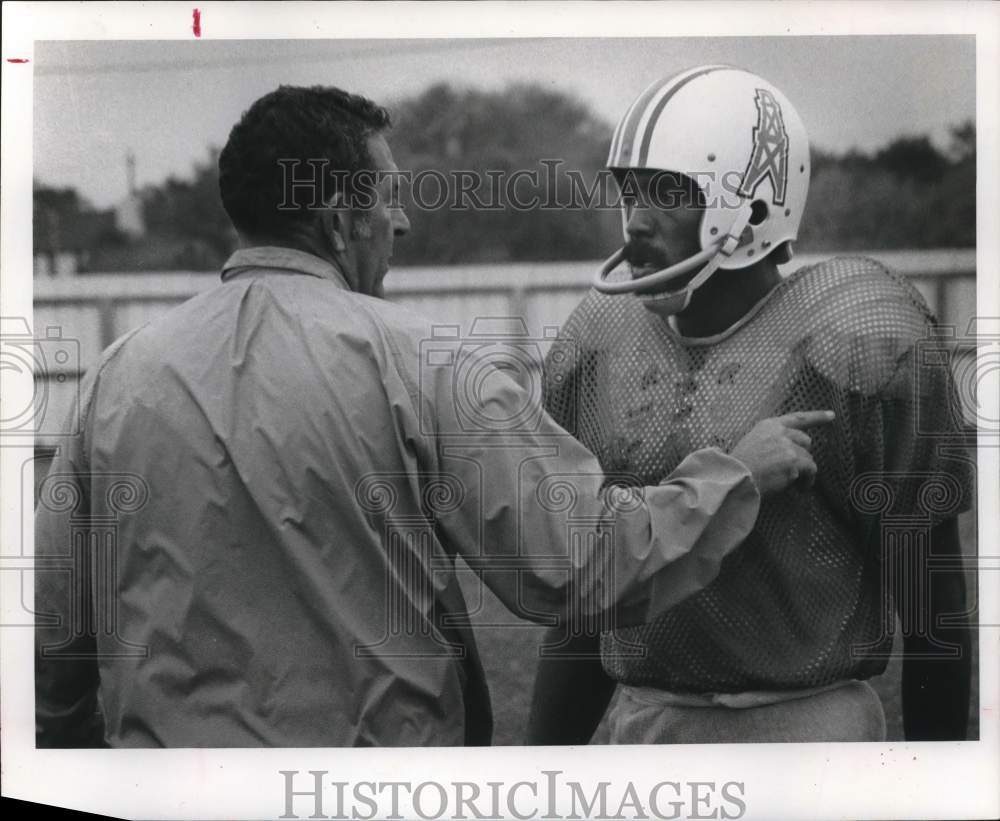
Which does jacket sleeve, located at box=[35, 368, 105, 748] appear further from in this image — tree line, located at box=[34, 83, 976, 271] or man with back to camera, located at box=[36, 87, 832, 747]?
tree line, located at box=[34, 83, 976, 271]

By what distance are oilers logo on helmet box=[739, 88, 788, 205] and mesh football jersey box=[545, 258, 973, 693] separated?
0.23 metres

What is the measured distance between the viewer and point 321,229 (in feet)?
10.2

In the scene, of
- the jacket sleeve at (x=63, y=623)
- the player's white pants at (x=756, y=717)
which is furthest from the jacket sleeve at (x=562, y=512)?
the jacket sleeve at (x=63, y=623)

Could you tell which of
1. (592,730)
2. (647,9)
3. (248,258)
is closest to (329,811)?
(592,730)

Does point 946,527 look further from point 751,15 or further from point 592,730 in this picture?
point 751,15

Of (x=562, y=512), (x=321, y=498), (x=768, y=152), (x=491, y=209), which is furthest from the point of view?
(x=491, y=209)

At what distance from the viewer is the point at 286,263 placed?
3039mm

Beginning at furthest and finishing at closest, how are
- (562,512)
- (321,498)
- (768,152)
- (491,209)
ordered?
(491,209) < (768,152) < (562,512) < (321,498)

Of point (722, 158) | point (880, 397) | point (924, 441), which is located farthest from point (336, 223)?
point (924, 441)

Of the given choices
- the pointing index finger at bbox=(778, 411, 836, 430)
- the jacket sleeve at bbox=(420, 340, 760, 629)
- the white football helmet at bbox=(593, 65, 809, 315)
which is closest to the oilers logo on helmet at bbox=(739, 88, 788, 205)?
the white football helmet at bbox=(593, 65, 809, 315)

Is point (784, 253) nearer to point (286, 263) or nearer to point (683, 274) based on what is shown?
point (683, 274)

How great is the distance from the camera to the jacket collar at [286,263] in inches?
119

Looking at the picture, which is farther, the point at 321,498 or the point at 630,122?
the point at 630,122

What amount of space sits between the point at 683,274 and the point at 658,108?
0.41 m
